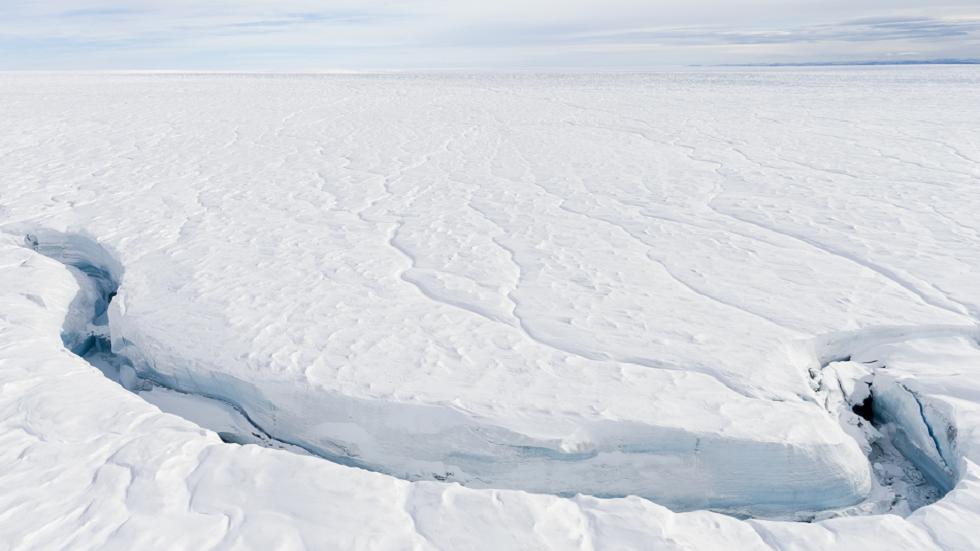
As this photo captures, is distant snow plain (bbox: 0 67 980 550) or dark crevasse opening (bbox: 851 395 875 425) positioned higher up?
distant snow plain (bbox: 0 67 980 550)

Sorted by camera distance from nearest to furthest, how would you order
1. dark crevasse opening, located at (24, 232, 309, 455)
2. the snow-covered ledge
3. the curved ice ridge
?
1. the snow-covered ledge
2. the curved ice ridge
3. dark crevasse opening, located at (24, 232, 309, 455)

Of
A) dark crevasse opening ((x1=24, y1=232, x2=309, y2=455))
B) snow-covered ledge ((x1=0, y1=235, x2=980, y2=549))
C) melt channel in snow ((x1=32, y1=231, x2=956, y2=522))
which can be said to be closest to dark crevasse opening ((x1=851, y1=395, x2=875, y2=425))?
melt channel in snow ((x1=32, y1=231, x2=956, y2=522))

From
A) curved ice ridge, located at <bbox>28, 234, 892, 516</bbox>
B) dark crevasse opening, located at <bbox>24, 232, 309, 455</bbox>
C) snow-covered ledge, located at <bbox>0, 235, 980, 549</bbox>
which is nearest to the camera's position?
snow-covered ledge, located at <bbox>0, 235, 980, 549</bbox>

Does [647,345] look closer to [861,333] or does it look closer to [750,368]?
[750,368]

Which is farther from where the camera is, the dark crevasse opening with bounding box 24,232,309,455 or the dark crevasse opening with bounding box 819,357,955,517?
the dark crevasse opening with bounding box 24,232,309,455

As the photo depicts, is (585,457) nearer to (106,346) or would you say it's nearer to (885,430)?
(885,430)

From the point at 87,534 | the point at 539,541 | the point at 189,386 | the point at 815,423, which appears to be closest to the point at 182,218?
the point at 189,386

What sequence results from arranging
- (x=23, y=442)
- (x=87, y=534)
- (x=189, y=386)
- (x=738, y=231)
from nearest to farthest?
(x=87, y=534) → (x=23, y=442) → (x=189, y=386) → (x=738, y=231)

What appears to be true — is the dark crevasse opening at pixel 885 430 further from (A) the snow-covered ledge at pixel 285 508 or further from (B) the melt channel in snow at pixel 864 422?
(A) the snow-covered ledge at pixel 285 508

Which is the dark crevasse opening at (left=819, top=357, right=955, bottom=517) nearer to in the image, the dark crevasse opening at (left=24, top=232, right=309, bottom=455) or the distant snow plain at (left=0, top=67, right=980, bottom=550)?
the distant snow plain at (left=0, top=67, right=980, bottom=550)
